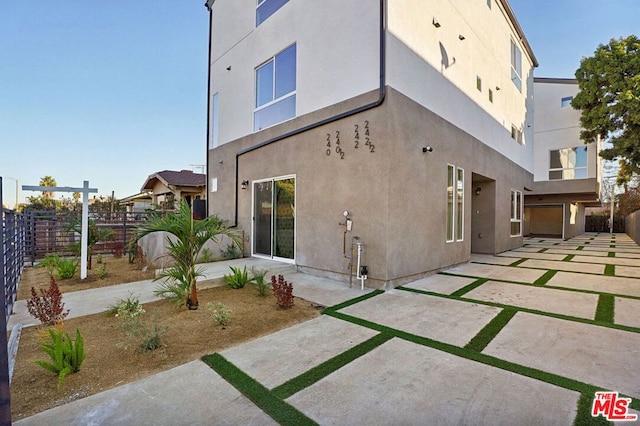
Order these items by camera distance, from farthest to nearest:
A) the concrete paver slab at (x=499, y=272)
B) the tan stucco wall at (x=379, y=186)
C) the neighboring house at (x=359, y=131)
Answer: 1. the concrete paver slab at (x=499, y=272)
2. the neighboring house at (x=359, y=131)
3. the tan stucco wall at (x=379, y=186)

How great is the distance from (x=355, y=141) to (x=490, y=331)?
12.3 feet

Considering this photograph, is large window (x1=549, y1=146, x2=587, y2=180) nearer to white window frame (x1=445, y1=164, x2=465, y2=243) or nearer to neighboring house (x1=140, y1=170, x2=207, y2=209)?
white window frame (x1=445, y1=164, x2=465, y2=243)

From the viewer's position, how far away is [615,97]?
1216 centimetres

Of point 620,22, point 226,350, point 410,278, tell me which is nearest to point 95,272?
point 226,350

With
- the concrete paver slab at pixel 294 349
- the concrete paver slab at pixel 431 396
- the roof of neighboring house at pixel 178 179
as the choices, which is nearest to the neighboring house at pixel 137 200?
the roof of neighboring house at pixel 178 179

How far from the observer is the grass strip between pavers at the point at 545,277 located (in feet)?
20.2

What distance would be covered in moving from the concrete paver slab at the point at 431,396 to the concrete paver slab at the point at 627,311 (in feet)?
8.13

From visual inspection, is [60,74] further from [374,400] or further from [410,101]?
[374,400]

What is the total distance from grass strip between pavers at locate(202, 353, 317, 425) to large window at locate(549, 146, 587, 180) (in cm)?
2027

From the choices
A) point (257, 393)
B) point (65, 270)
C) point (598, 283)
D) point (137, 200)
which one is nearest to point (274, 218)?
point (65, 270)

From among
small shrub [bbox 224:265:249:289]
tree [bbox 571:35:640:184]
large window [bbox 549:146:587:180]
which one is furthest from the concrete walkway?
large window [bbox 549:146:587:180]

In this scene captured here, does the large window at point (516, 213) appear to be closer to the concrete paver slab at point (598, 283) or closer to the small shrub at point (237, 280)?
the concrete paver slab at point (598, 283)

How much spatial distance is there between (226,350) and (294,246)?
13.3 feet

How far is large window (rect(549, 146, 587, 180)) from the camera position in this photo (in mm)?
16312
